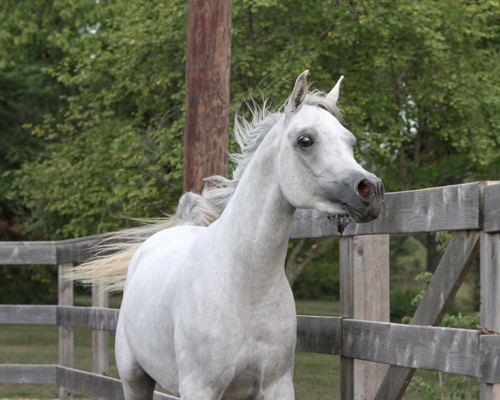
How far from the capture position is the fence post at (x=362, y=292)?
3.93 m

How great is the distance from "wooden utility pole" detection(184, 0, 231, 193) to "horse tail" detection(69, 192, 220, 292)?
0.62 meters

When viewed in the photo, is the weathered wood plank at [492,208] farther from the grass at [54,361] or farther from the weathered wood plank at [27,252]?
the weathered wood plank at [27,252]

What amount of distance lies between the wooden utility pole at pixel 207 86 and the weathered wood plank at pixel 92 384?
5.17 feet

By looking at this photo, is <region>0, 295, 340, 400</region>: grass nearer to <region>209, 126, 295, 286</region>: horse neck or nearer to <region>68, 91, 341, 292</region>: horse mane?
<region>68, 91, 341, 292</region>: horse mane

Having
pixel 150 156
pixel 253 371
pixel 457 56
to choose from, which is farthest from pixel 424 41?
pixel 253 371

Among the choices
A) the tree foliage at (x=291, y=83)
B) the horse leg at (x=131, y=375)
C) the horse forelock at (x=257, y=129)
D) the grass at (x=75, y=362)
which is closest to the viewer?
the horse forelock at (x=257, y=129)

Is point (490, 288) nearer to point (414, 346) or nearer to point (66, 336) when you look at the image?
point (414, 346)

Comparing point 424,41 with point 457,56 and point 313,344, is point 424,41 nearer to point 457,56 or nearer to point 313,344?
point 457,56

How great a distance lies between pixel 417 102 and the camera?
1532 centimetres

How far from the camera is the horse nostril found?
2.77 metres

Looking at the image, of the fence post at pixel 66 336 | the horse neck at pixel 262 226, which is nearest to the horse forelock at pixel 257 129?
the horse neck at pixel 262 226

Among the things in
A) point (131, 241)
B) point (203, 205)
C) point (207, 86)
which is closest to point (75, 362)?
point (131, 241)

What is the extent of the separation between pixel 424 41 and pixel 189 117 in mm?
9116

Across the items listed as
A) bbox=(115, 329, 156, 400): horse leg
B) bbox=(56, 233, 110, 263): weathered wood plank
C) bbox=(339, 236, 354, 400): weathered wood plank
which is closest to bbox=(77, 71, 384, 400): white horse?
bbox=(339, 236, 354, 400): weathered wood plank
